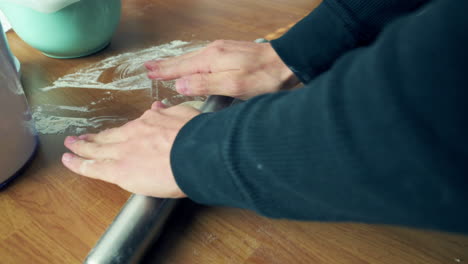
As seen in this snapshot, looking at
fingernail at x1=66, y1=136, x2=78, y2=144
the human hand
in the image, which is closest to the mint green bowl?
the human hand

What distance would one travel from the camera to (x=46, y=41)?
0.78 m

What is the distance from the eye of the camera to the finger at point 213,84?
2.28ft

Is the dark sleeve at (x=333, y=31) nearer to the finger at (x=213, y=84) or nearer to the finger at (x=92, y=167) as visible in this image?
the finger at (x=213, y=84)

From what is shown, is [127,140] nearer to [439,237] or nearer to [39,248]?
[39,248]

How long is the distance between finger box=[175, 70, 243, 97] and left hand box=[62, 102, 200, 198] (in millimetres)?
116

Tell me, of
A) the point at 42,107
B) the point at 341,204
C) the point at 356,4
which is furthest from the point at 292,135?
the point at 42,107

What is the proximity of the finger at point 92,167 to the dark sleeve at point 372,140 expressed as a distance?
7.1 inches

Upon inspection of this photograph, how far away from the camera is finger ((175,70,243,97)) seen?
69cm

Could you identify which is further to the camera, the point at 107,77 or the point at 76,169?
the point at 107,77

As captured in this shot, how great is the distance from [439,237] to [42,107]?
0.65 metres

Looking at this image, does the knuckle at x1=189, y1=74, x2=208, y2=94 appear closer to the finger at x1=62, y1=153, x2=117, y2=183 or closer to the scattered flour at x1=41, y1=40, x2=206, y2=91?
the scattered flour at x1=41, y1=40, x2=206, y2=91

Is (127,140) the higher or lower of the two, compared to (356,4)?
lower

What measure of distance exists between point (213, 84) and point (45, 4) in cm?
30

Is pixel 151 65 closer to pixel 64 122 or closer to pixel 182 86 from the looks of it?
pixel 182 86
